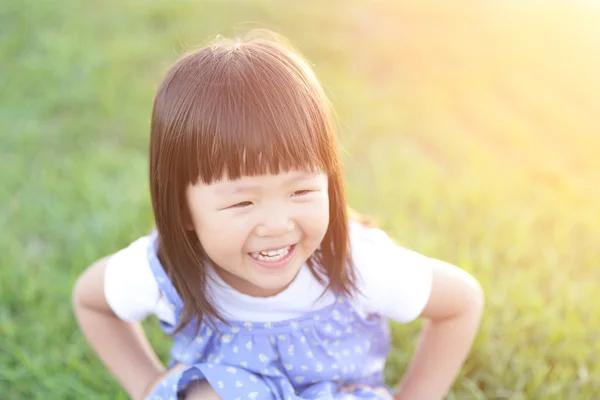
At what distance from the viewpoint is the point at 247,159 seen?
1.48 meters

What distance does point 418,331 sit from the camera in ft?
7.98

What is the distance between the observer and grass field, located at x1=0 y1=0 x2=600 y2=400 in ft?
7.71

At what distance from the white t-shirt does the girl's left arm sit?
2.0 inches

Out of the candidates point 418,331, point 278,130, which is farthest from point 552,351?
point 278,130

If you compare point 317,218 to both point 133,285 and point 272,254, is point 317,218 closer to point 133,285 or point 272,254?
point 272,254

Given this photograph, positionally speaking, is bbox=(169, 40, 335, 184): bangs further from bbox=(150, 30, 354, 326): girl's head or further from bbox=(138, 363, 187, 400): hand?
bbox=(138, 363, 187, 400): hand

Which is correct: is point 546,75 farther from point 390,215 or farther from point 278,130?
point 278,130

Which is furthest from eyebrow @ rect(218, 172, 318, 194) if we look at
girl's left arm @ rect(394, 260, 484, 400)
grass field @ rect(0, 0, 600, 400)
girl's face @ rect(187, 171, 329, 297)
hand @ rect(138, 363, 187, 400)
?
grass field @ rect(0, 0, 600, 400)

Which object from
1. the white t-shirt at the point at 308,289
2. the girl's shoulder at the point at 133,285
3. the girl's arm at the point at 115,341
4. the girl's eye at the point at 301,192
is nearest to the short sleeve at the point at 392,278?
the white t-shirt at the point at 308,289

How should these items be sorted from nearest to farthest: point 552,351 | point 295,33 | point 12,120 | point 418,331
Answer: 1. point 552,351
2. point 418,331
3. point 12,120
4. point 295,33

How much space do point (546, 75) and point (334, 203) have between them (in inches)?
108

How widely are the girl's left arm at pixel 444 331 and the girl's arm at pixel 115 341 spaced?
2.13 ft

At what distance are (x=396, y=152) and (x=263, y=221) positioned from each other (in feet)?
6.62

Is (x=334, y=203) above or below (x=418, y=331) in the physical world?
above
